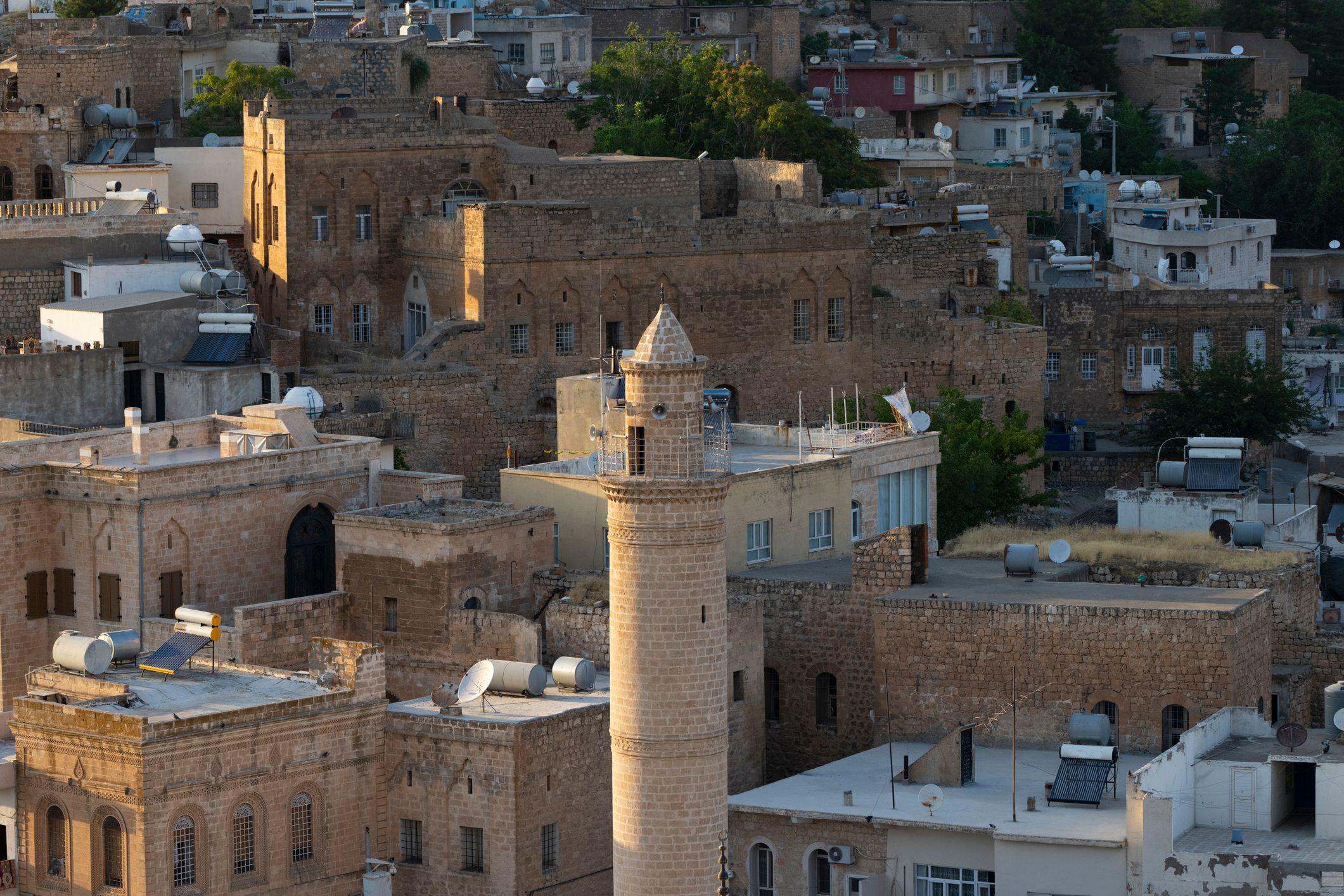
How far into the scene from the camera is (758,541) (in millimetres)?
55281

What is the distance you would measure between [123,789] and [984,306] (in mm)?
32191

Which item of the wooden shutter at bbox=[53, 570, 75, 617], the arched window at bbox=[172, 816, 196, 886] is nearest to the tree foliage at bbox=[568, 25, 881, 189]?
the wooden shutter at bbox=[53, 570, 75, 617]

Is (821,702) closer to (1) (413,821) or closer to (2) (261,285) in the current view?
(1) (413,821)

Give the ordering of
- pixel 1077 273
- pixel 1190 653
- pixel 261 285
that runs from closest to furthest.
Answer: pixel 1190 653 → pixel 261 285 → pixel 1077 273

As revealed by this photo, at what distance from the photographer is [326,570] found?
5512 centimetres

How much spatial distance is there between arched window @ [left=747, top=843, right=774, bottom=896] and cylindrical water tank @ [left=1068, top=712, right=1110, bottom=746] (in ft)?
14.1

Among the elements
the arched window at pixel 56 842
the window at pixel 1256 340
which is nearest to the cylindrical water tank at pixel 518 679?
the arched window at pixel 56 842

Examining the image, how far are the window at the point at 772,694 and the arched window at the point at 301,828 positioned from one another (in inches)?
310

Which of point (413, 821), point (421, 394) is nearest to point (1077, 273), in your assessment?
point (421, 394)

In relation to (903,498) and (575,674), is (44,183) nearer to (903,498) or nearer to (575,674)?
(903,498)

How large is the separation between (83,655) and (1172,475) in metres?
21.2

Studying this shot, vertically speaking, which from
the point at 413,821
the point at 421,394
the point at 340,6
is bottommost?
the point at 413,821

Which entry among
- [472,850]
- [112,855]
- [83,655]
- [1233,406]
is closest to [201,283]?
[83,655]

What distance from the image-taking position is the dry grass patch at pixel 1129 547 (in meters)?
55.1
